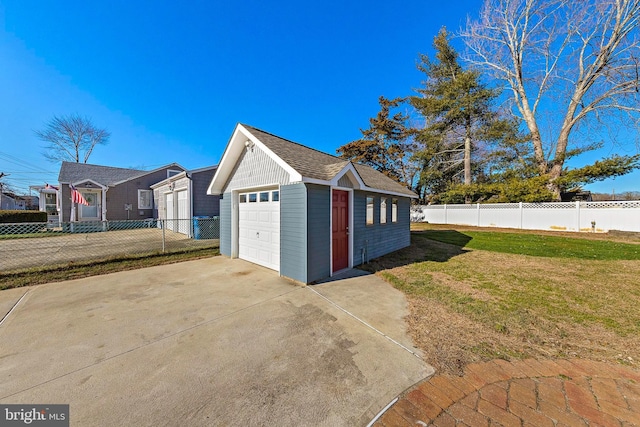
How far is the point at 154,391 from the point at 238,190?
597cm

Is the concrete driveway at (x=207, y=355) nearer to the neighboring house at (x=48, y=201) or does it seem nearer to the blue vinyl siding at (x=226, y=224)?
the blue vinyl siding at (x=226, y=224)

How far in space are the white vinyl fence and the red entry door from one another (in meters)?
16.2

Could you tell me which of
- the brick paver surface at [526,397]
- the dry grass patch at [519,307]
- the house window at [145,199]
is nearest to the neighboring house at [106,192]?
the house window at [145,199]

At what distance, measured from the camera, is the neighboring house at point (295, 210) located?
5.32 m

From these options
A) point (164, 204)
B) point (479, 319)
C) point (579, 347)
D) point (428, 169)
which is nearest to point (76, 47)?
point (164, 204)

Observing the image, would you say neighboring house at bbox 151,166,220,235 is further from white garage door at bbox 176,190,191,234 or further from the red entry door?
the red entry door

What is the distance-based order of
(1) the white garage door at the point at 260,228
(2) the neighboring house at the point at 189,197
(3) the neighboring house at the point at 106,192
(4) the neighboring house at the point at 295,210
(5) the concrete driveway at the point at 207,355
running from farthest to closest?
(3) the neighboring house at the point at 106,192 → (2) the neighboring house at the point at 189,197 → (1) the white garage door at the point at 260,228 → (4) the neighboring house at the point at 295,210 → (5) the concrete driveway at the point at 207,355

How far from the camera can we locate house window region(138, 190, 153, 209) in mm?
17016

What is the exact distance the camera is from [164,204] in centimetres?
1566

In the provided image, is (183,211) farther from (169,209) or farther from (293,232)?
(293,232)

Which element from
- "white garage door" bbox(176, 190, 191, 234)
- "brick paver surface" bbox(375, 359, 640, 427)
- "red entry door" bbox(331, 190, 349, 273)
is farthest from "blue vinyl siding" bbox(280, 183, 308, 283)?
"white garage door" bbox(176, 190, 191, 234)

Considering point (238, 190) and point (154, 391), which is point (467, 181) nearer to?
point (238, 190)

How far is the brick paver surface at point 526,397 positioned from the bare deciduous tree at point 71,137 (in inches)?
1479

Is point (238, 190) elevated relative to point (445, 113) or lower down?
lower down
